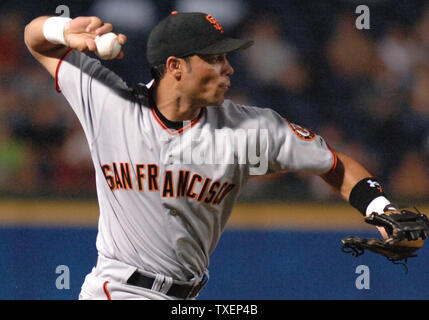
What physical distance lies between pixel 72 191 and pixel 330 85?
1695 mm

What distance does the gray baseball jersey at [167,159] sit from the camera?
2516 mm

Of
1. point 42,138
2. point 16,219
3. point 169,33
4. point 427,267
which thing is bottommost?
point 427,267

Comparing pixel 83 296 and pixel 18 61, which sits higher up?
pixel 18 61

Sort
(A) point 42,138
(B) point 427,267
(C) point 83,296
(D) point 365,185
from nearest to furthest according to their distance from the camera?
(D) point 365,185 < (C) point 83,296 < (B) point 427,267 < (A) point 42,138

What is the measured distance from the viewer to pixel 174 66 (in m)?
2.51

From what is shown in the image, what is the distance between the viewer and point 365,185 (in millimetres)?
2482

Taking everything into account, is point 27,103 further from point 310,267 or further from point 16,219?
point 310,267

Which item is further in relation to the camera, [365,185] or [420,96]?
[420,96]

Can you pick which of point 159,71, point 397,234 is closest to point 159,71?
point 159,71

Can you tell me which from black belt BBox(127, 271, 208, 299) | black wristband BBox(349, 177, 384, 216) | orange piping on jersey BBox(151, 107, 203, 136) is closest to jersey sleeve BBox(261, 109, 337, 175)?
black wristband BBox(349, 177, 384, 216)

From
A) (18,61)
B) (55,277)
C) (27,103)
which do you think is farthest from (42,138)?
(55,277)

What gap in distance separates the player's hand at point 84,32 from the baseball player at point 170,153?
0.17m

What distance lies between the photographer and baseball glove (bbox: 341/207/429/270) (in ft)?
7.51

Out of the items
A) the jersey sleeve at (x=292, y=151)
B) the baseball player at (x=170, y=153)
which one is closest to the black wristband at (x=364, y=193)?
the baseball player at (x=170, y=153)
